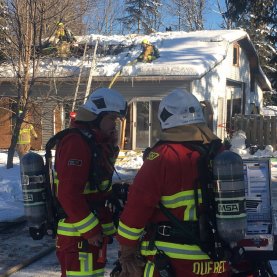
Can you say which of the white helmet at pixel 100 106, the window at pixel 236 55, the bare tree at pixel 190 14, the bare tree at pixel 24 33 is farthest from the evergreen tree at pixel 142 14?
the white helmet at pixel 100 106

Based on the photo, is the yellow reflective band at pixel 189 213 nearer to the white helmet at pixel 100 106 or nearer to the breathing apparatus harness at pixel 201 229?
the breathing apparatus harness at pixel 201 229

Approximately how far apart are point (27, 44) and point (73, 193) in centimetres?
1054

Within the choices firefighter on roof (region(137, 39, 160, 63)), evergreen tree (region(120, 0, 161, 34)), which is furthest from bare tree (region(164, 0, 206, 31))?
firefighter on roof (region(137, 39, 160, 63))

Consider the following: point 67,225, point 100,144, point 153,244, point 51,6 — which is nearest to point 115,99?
point 100,144

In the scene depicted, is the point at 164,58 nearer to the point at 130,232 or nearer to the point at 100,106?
the point at 100,106

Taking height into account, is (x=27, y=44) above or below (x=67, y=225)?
above

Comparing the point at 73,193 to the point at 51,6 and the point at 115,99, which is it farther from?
the point at 51,6

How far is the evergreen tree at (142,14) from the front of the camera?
49750mm

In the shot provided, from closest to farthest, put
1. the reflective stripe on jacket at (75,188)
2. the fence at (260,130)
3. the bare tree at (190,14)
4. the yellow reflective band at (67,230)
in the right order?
the reflective stripe on jacket at (75,188)
the yellow reflective band at (67,230)
the fence at (260,130)
the bare tree at (190,14)

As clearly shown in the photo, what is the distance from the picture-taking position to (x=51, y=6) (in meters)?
13.1

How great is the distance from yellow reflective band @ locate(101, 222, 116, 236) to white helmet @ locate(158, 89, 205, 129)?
109 cm

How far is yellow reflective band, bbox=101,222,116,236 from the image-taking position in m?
3.96

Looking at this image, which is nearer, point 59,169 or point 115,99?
point 59,169

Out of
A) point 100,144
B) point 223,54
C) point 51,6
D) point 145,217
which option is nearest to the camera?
point 145,217
